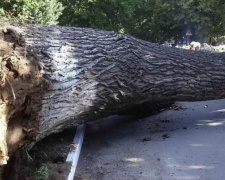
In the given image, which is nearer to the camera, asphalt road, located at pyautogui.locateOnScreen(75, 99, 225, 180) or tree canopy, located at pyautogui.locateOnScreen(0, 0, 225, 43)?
asphalt road, located at pyautogui.locateOnScreen(75, 99, 225, 180)

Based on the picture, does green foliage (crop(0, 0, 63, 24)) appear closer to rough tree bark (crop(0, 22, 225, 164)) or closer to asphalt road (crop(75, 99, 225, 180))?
asphalt road (crop(75, 99, 225, 180))

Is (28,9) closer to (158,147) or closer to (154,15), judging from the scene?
(158,147)

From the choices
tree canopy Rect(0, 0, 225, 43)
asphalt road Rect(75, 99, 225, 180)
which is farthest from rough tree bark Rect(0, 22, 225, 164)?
tree canopy Rect(0, 0, 225, 43)

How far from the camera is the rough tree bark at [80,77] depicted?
3.30m

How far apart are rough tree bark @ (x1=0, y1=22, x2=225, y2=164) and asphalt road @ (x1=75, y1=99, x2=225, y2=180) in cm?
60

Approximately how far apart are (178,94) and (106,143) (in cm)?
157

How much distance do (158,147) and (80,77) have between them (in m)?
1.84

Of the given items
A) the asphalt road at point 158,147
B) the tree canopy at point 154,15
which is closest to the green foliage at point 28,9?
the asphalt road at point 158,147

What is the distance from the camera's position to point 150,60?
587cm

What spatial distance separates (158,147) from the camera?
18.2 feet

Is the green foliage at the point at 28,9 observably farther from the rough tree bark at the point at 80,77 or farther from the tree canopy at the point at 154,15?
the tree canopy at the point at 154,15

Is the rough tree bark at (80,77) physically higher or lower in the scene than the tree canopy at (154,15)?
lower

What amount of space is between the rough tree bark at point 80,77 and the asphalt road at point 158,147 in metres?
0.60

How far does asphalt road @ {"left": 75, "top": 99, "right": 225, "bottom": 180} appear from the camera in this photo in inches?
181
